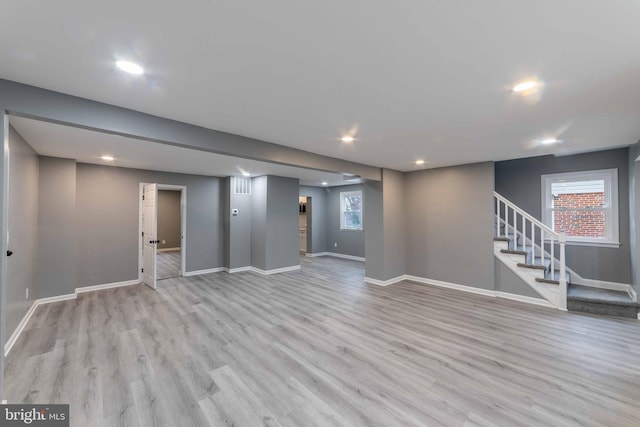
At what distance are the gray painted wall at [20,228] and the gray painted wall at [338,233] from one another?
7288mm

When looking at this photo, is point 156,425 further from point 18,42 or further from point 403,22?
point 403,22

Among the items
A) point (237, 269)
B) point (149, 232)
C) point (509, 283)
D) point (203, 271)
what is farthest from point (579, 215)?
point (149, 232)

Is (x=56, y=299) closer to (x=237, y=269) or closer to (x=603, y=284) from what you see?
(x=237, y=269)

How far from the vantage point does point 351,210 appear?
9.05 meters

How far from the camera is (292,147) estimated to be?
3848mm

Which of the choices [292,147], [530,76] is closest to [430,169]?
[292,147]

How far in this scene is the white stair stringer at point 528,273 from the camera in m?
4.23

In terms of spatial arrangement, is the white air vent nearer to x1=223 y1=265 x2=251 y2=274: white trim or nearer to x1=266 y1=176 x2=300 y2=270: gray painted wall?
x1=266 y1=176 x2=300 y2=270: gray painted wall

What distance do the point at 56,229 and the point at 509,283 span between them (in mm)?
8059

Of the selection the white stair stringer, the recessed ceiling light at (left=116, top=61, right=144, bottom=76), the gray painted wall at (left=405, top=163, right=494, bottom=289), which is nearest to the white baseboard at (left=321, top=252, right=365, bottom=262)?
the gray painted wall at (left=405, top=163, right=494, bottom=289)

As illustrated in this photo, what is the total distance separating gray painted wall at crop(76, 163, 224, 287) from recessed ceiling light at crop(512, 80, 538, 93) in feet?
21.4

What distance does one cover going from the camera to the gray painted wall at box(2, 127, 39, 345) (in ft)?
9.93

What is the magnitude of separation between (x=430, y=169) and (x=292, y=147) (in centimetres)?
329

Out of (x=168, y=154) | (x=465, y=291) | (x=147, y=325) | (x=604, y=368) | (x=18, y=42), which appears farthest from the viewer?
(x=465, y=291)
